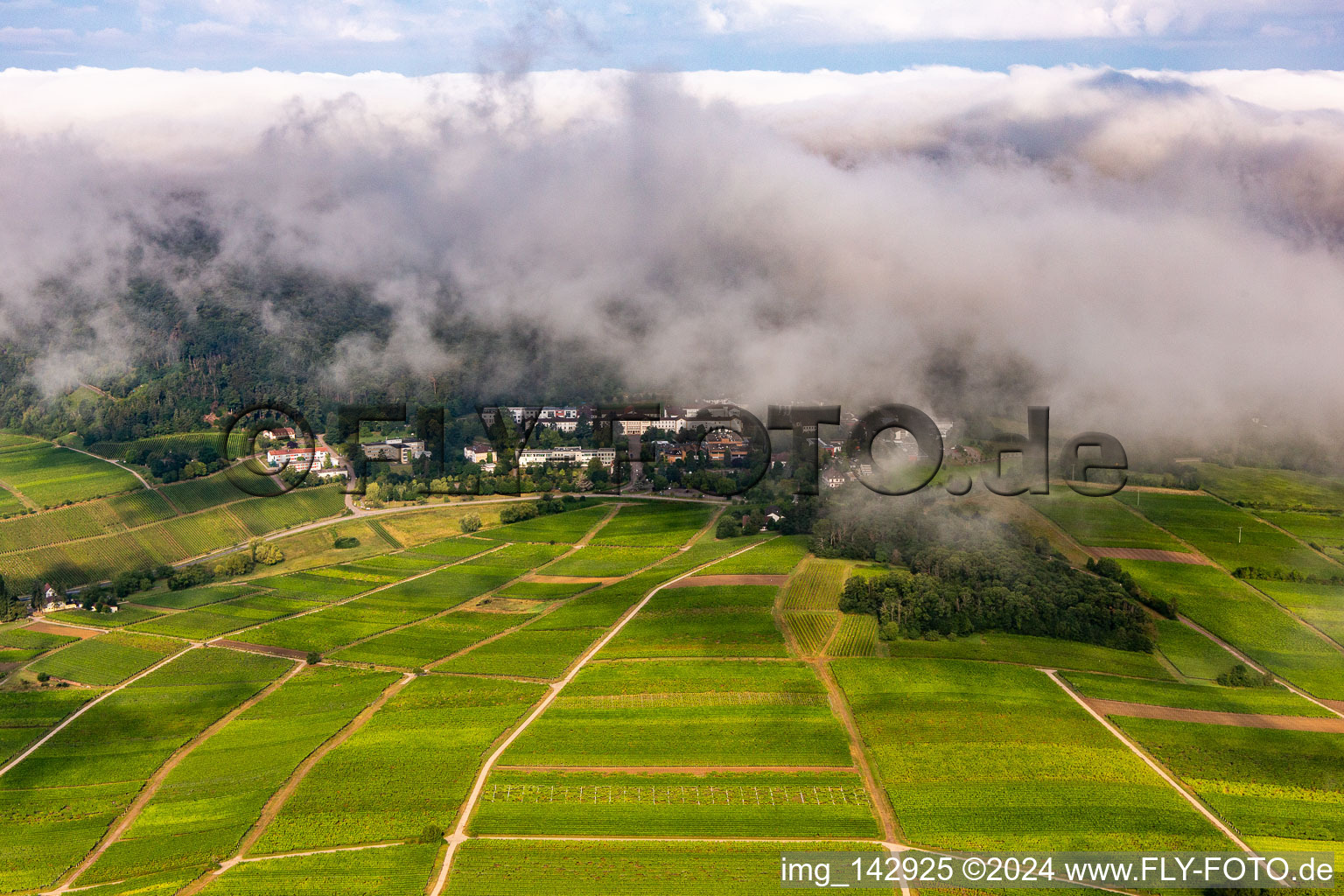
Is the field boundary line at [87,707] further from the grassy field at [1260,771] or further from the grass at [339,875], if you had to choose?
the grassy field at [1260,771]

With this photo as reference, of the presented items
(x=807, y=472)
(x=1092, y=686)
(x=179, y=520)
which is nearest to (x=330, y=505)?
(x=179, y=520)

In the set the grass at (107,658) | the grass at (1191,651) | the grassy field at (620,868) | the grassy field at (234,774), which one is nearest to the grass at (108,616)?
the grass at (107,658)

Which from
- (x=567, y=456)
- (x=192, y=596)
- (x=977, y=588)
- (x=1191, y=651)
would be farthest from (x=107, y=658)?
(x=1191, y=651)

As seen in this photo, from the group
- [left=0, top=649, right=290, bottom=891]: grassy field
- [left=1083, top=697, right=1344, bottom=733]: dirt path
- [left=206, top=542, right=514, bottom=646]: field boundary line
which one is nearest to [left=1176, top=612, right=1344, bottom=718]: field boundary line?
[left=1083, top=697, right=1344, bottom=733]: dirt path

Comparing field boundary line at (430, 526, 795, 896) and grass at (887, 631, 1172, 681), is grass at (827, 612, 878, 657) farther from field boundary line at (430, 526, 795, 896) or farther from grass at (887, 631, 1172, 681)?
field boundary line at (430, 526, 795, 896)

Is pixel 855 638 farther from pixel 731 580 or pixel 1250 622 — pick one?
pixel 1250 622

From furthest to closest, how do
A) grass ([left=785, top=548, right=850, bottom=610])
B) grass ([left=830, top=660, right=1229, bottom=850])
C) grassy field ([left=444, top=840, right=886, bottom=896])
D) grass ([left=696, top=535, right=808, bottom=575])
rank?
grass ([left=696, top=535, right=808, bottom=575]) → grass ([left=785, top=548, right=850, bottom=610]) → grass ([left=830, top=660, right=1229, bottom=850]) → grassy field ([left=444, top=840, right=886, bottom=896])
